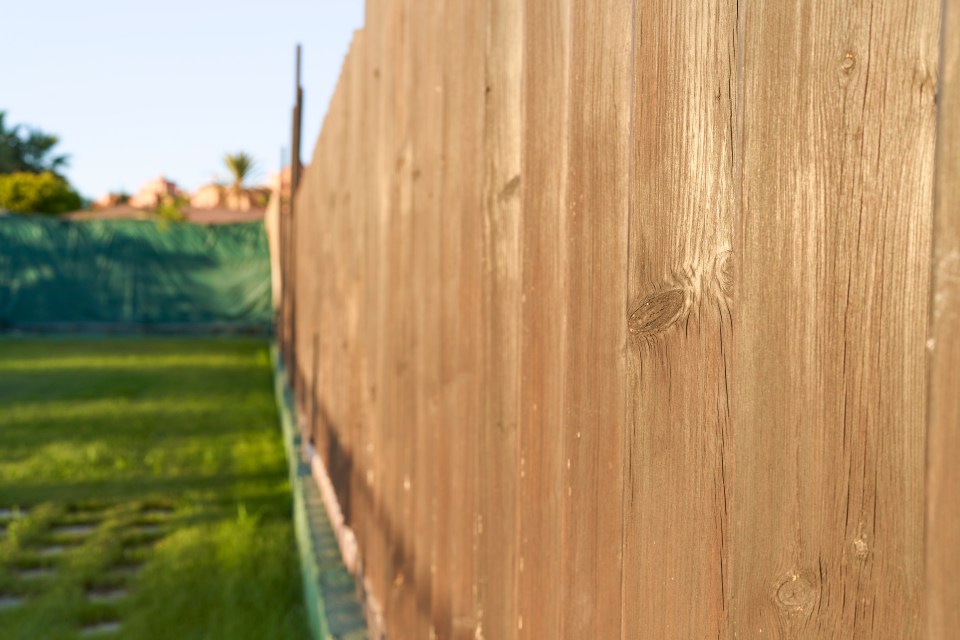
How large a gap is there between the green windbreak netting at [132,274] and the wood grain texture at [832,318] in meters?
19.9

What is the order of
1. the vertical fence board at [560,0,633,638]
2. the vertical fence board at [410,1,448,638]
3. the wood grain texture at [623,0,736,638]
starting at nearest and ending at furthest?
the wood grain texture at [623,0,736,638] → the vertical fence board at [560,0,633,638] → the vertical fence board at [410,1,448,638]

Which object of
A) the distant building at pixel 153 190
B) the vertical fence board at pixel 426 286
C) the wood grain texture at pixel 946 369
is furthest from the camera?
the distant building at pixel 153 190

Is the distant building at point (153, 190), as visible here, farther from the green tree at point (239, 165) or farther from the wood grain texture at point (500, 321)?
the wood grain texture at point (500, 321)

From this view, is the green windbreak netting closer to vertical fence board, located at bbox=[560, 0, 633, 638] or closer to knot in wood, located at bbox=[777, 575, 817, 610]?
vertical fence board, located at bbox=[560, 0, 633, 638]

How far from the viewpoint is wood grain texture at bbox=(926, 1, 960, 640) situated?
1.98 ft

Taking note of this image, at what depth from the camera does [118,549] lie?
15.3ft

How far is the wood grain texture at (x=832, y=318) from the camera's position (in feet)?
2.16

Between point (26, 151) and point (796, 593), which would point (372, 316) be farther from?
point (26, 151)

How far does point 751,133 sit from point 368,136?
2.39 meters

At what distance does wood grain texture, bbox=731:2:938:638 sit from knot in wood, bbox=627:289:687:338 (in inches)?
4.7

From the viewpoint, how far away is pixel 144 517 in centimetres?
529

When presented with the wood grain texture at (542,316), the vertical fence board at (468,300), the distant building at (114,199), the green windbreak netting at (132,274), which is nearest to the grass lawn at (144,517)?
the vertical fence board at (468,300)

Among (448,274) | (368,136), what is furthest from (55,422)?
(448,274)

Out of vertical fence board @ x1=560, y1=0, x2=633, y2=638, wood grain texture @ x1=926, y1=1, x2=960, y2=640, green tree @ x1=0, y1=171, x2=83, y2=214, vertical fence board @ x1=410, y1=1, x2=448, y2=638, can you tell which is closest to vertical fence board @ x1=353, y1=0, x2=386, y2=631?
vertical fence board @ x1=410, y1=1, x2=448, y2=638
